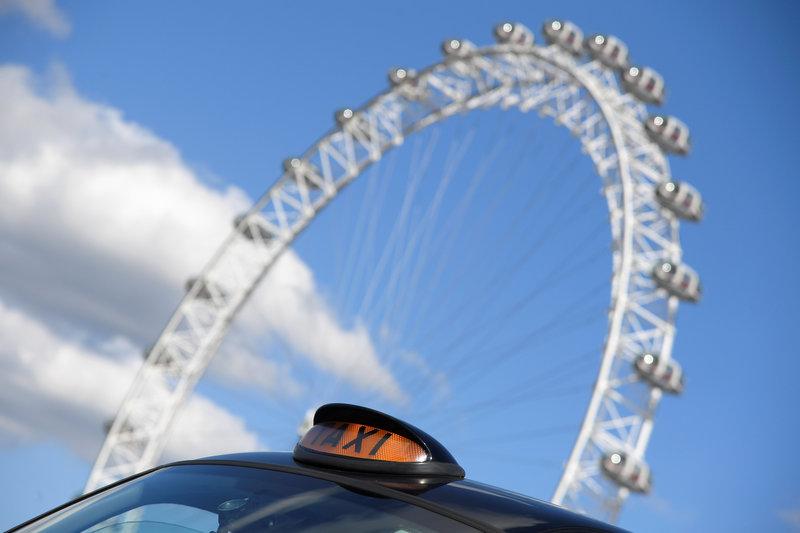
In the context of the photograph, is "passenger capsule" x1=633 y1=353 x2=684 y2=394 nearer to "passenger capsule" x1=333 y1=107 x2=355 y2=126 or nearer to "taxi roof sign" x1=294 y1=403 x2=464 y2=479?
"passenger capsule" x1=333 y1=107 x2=355 y2=126

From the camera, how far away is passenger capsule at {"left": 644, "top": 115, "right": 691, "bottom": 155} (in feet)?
79.4

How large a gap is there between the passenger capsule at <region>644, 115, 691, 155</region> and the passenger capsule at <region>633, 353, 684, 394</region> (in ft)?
17.1

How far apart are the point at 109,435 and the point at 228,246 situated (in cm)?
640

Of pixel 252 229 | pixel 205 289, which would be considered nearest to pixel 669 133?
Result: pixel 252 229

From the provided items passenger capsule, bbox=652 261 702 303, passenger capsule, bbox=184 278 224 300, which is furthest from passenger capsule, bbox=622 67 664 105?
passenger capsule, bbox=184 278 224 300

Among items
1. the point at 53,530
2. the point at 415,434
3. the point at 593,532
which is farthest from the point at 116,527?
the point at 593,532

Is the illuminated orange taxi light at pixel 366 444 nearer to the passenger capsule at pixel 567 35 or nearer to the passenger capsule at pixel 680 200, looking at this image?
the passenger capsule at pixel 680 200

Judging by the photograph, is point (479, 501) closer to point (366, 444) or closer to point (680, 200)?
point (366, 444)

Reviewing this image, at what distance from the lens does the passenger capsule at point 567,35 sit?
2645 cm

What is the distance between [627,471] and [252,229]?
14.4 metres

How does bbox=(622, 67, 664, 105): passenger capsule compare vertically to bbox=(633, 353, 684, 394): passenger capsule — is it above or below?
above

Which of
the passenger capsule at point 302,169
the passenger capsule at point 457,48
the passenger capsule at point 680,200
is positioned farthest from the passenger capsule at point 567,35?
the passenger capsule at point 302,169

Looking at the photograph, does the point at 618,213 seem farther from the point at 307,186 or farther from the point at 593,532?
the point at 593,532

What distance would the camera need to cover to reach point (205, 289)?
31.2m
